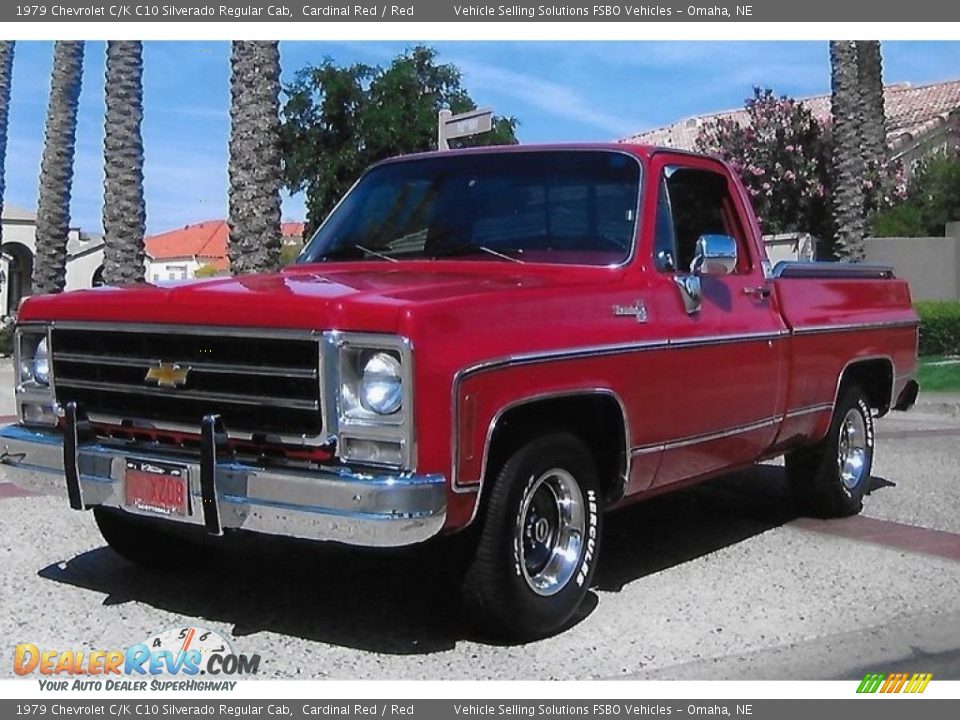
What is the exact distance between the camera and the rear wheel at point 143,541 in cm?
573

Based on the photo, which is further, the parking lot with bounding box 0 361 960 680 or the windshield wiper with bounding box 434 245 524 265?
the windshield wiper with bounding box 434 245 524 265

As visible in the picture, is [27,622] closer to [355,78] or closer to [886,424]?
[886,424]

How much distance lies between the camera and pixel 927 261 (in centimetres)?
2148

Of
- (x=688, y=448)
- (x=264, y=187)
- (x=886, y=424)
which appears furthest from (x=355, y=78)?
(x=688, y=448)

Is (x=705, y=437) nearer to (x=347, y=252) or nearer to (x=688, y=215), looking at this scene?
(x=688, y=215)

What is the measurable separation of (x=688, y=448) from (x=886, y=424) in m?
7.42

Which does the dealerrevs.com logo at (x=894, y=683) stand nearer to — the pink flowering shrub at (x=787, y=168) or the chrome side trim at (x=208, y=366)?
the chrome side trim at (x=208, y=366)

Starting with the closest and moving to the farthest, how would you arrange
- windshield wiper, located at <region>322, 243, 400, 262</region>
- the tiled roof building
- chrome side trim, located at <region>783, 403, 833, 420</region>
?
windshield wiper, located at <region>322, 243, 400, 262</region> < chrome side trim, located at <region>783, 403, 833, 420</region> < the tiled roof building

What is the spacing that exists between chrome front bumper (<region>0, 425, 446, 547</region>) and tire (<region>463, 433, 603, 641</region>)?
46 centimetres

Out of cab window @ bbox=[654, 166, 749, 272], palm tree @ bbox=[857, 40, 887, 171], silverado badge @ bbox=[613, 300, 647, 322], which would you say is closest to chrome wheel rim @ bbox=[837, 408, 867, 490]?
cab window @ bbox=[654, 166, 749, 272]

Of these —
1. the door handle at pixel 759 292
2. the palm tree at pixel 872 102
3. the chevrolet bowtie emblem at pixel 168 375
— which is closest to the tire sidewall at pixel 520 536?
the chevrolet bowtie emblem at pixel 168 375

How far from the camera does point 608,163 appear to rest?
5809mm

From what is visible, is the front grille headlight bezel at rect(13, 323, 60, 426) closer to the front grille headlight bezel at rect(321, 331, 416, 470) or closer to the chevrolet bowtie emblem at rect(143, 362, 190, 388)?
the chevrolet bowtie emblem at rect(143, 362, 190, 388)

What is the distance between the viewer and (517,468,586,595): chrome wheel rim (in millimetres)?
4953
